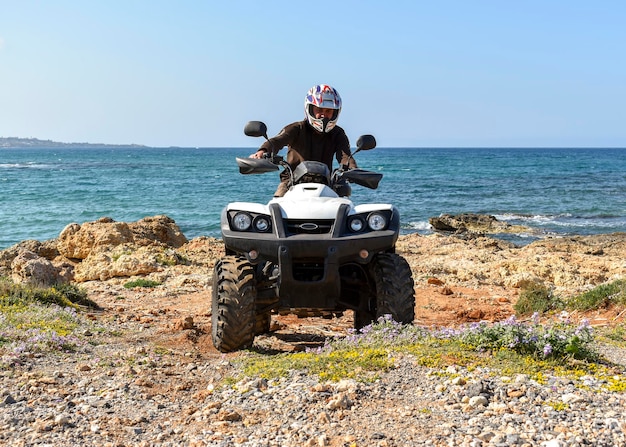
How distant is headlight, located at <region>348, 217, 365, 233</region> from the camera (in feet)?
21.2

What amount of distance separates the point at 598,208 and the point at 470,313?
2725 centimetres

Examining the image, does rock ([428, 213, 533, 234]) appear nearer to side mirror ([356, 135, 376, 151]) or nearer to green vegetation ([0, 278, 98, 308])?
green vegetation ([0, 278, 98, 308])

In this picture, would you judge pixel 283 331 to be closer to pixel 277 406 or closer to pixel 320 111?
pixel 320 111

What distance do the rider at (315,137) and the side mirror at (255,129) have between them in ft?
0.97

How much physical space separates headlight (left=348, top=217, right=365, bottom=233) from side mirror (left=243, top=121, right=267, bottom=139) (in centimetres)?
132

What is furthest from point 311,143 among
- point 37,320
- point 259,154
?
point 37,320

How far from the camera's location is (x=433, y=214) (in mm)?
33219

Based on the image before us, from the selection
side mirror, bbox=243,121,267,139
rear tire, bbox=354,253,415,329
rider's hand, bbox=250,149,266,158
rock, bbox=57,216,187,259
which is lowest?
rock, bbox=57,216,187,259

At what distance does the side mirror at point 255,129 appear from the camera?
7.08 meters

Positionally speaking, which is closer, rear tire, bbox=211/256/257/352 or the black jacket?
rear tire, bbox=211/256/257/352

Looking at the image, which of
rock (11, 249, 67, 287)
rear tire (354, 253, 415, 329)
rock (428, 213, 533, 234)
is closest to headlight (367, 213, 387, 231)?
rear tire (354, 253, 415, 329)

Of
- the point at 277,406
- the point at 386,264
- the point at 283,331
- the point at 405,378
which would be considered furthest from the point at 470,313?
the point at 277,406

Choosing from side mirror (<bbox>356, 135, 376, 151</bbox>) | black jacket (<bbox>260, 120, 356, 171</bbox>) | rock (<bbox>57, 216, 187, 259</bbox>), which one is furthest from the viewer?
rock (<bbox>57, 216, 187, 259</bbox>)

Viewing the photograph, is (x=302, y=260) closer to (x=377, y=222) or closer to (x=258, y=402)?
(x=377, y=222)
